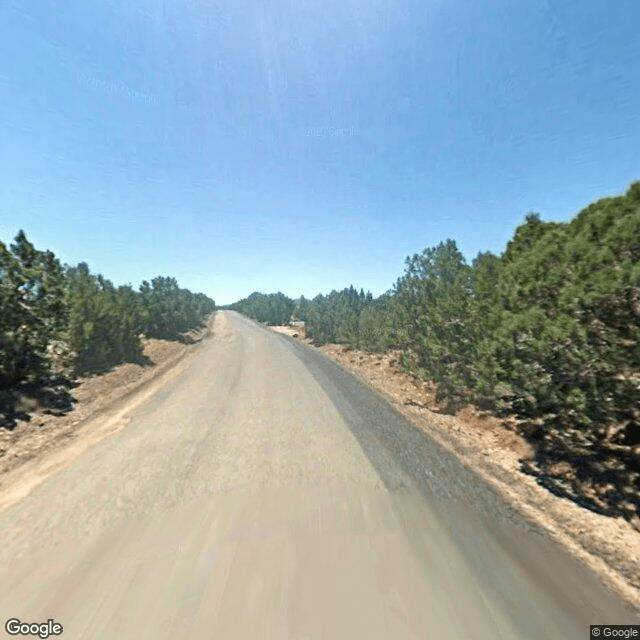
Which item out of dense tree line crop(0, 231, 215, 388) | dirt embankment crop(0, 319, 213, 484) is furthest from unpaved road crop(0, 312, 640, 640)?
dense tree line crop(0, 231, 215, 388)

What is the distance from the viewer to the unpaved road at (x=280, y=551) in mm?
4090

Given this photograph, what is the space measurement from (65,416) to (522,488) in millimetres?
13473

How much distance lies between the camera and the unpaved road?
4090 mm

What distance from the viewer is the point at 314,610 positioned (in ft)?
13.7

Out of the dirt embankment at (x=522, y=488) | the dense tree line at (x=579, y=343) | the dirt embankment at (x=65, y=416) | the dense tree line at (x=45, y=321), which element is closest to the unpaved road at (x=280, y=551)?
the dirt embankment at (x=522, y=488)

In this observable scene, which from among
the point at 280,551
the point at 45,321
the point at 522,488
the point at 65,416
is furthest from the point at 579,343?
the point at 45,321

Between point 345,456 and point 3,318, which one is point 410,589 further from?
point 3,318

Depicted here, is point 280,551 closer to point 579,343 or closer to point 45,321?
point 579,343

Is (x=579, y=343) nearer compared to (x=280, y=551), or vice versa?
(x=280, y=551)

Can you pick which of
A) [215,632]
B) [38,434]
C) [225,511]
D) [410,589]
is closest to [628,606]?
[410,589]

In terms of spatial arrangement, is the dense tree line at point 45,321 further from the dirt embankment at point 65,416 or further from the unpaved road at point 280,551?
the unpaved road at point 280,551

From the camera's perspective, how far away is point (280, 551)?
5.26 meters

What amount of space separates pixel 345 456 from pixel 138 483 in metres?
4.89

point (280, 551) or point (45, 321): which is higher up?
point (45, 321)
